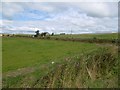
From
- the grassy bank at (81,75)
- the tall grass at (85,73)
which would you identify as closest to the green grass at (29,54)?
the grassy bank at (81,75)

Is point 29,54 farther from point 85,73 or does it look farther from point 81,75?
point 81,75

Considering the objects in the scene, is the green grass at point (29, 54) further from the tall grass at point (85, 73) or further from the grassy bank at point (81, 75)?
the tall grass at point (85, 73)

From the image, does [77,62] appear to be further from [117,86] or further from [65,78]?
[117,86]

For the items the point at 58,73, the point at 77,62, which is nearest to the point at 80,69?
the point at 77,62

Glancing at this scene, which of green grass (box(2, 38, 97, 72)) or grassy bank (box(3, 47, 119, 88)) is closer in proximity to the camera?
grassy bank (box(3, 47, 119, 88))

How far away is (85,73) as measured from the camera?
10.3 meters

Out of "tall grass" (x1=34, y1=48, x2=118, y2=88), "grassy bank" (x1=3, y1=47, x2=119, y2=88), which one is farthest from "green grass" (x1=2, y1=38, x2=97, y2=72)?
"tall grass" (x1=34, y1=48, x2=118, y2=88)

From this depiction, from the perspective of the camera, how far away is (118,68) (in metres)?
11.2

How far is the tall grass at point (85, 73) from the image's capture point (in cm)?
942

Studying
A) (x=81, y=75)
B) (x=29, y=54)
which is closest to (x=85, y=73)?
(x=81, y=75)

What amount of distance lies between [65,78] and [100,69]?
2335 millimetres

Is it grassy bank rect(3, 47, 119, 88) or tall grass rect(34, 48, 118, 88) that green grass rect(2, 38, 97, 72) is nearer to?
grassy bank rect(3, 47, 119, 88)

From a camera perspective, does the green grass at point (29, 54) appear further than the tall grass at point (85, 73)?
Yes

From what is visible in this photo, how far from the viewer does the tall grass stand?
30.9ft
